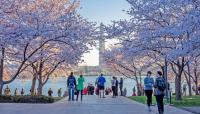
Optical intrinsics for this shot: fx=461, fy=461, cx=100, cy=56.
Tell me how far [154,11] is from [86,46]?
5.32 metres

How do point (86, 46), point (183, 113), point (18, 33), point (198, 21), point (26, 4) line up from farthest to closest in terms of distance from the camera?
point (86, 46), point (26, 4), point (18, 33), point (183, 113), point (198, 21)

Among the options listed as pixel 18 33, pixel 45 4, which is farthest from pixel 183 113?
pixel 45 4

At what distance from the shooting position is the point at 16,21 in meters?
26.5

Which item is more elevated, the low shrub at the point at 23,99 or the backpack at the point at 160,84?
the backpack at the point at 160,84

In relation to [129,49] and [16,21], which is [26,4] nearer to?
[16,21]

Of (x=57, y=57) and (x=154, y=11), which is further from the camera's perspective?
(x=57, y=57)

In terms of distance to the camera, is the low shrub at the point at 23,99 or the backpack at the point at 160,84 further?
the low shrub at the point at 23,99

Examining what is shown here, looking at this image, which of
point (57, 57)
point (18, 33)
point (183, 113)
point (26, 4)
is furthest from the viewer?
point (57, 57)

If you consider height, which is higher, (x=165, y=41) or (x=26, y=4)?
(x=26, y=4)

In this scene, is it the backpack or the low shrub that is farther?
the low shrub

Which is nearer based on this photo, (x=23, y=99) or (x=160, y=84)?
(x=160, y=84)

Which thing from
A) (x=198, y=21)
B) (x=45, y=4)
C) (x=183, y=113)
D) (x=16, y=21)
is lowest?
(x=183, y=113)

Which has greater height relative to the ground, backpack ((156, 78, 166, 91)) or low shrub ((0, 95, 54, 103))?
backpack ((156, 78, 166, 91))

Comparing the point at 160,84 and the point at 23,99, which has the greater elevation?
the point at 160,84
